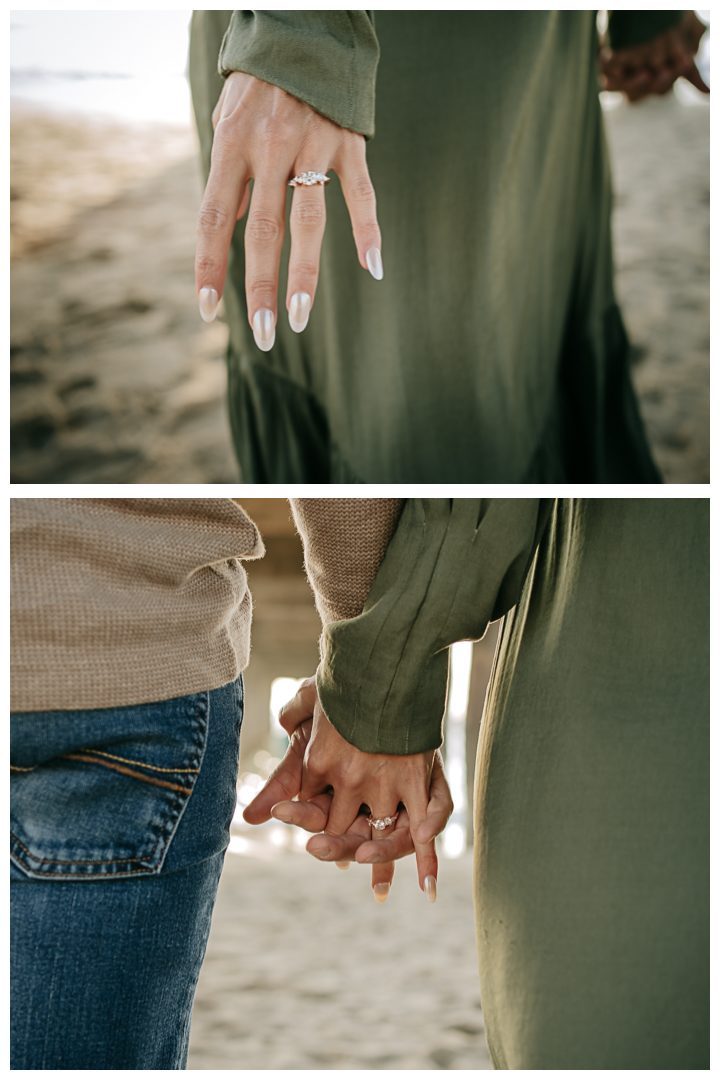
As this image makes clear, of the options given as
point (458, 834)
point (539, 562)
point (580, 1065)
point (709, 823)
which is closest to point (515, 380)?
point (539, 562)

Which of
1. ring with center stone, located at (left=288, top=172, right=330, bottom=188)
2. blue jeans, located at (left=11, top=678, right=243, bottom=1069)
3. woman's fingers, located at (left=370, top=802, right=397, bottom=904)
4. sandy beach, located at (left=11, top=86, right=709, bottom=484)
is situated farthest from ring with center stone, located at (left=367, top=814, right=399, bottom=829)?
sandy beach, located at (left=11, top=86, right=709, bottom=484)

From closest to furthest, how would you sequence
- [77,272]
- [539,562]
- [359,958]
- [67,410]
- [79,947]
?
[79,947], [539,562], [67,410], [77,272], [359,958]

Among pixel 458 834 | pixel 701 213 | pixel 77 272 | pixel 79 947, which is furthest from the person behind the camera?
pixel 458 834

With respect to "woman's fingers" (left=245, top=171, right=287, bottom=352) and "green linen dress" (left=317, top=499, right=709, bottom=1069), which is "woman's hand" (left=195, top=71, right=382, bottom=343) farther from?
"green linen dress" (left=317, top=499, right=709, bottom=1069)

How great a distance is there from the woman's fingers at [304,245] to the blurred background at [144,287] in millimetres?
502

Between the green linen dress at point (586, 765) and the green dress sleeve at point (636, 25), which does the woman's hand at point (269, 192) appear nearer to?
the green linen dress at point (586, 765)

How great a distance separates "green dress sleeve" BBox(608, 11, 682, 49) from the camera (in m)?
1.12

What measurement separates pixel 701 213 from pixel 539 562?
9.77ft

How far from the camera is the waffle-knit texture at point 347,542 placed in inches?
26.1

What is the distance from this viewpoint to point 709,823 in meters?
0.53

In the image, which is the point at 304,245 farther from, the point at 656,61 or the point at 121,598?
the point at 656,61

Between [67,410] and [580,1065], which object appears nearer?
[580,1065]

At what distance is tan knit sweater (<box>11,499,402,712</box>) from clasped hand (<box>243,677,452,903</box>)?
0.18 metres

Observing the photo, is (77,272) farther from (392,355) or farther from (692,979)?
(692,979)
